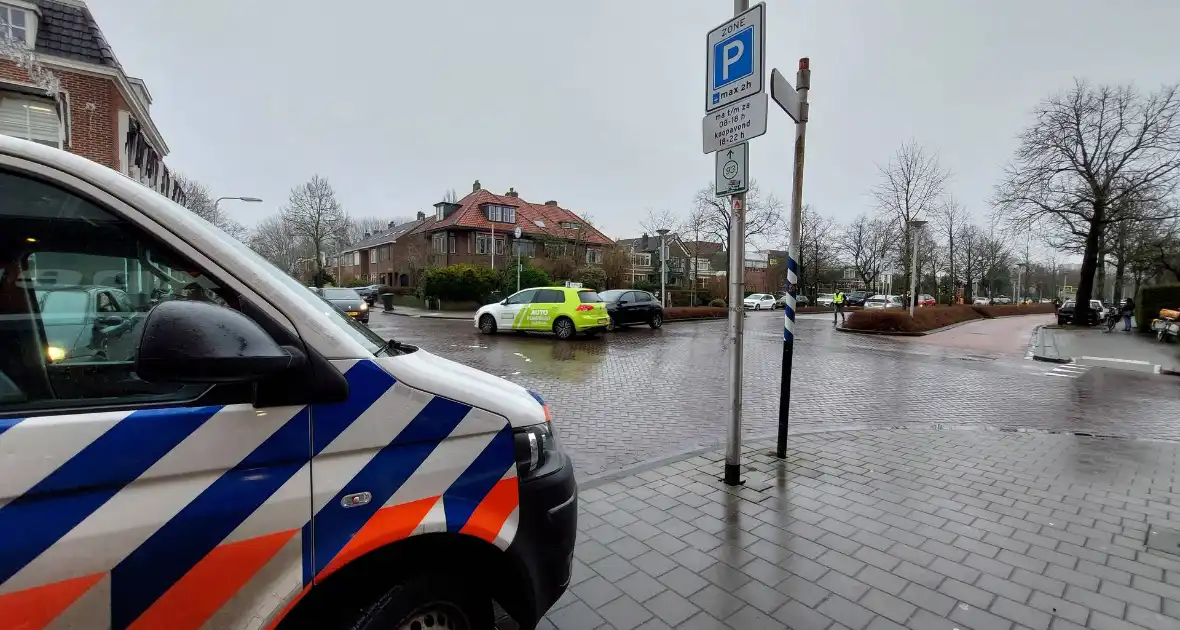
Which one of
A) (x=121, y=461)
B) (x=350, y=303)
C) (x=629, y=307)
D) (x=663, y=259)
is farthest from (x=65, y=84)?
(x=663, y=259)

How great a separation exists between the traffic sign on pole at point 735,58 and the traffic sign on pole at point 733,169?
0.37 m

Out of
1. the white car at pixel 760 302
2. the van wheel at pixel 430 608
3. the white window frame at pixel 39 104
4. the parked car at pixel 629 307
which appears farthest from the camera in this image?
the white car at pixel 760 302

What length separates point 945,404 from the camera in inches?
311

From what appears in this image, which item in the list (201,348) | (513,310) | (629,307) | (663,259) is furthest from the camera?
(663,259)

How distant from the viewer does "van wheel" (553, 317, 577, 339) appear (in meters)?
16.0

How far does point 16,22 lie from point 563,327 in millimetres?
19714

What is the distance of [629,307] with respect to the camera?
63.5 feet

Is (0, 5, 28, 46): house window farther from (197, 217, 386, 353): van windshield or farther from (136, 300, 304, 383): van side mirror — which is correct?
(136, 300, 304, 383): van side mirror

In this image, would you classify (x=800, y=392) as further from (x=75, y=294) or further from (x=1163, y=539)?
(x=75, y=294)

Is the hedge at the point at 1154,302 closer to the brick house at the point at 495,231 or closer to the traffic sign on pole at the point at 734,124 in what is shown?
the brick house at the point at 495,231

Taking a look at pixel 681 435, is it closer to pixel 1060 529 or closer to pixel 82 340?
pixel 1060 529

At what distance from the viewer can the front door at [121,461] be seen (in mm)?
1207

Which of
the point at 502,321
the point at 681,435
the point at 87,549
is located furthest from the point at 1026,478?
the point at 502,321

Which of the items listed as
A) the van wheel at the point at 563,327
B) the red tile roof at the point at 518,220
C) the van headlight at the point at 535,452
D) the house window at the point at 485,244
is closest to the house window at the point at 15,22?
the van wheel at the point at 563,327
